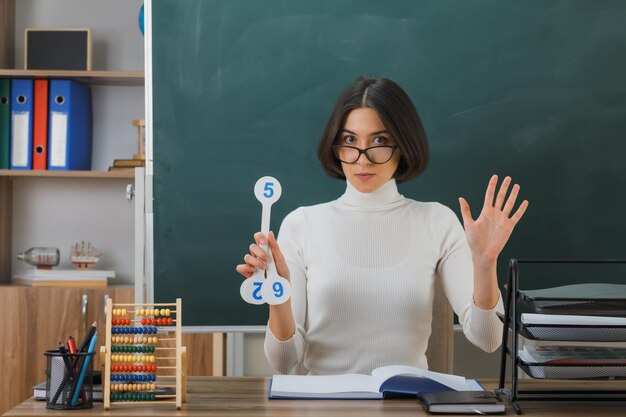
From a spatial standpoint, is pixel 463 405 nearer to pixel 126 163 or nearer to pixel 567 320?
pixel 567 320

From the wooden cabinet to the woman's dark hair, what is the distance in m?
1.45

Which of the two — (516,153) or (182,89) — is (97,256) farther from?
(516,153)

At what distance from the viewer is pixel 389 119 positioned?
2.12 meters

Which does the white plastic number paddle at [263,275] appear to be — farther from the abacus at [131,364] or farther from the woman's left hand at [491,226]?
the woman's left hand at [491,226]

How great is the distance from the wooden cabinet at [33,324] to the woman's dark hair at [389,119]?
57.0 inches

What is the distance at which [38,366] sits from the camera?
3252 millimetres

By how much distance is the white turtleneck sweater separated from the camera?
214 centimetres

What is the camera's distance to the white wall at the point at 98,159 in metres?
3.67

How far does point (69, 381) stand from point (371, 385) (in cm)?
57

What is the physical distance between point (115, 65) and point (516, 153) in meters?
1.84

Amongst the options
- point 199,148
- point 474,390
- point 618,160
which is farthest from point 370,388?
point 618,160

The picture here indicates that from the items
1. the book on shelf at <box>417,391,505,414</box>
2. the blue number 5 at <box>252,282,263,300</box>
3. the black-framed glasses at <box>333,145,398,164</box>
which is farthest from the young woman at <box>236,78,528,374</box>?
the book on shelf at <box>417,391,505,414</box>

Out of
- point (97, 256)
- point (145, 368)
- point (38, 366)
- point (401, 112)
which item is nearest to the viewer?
point (145, 368)

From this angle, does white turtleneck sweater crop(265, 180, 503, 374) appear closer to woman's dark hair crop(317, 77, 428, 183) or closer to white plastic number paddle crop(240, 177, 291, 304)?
woman's dark hair crop(317, 77, 428, 183)
